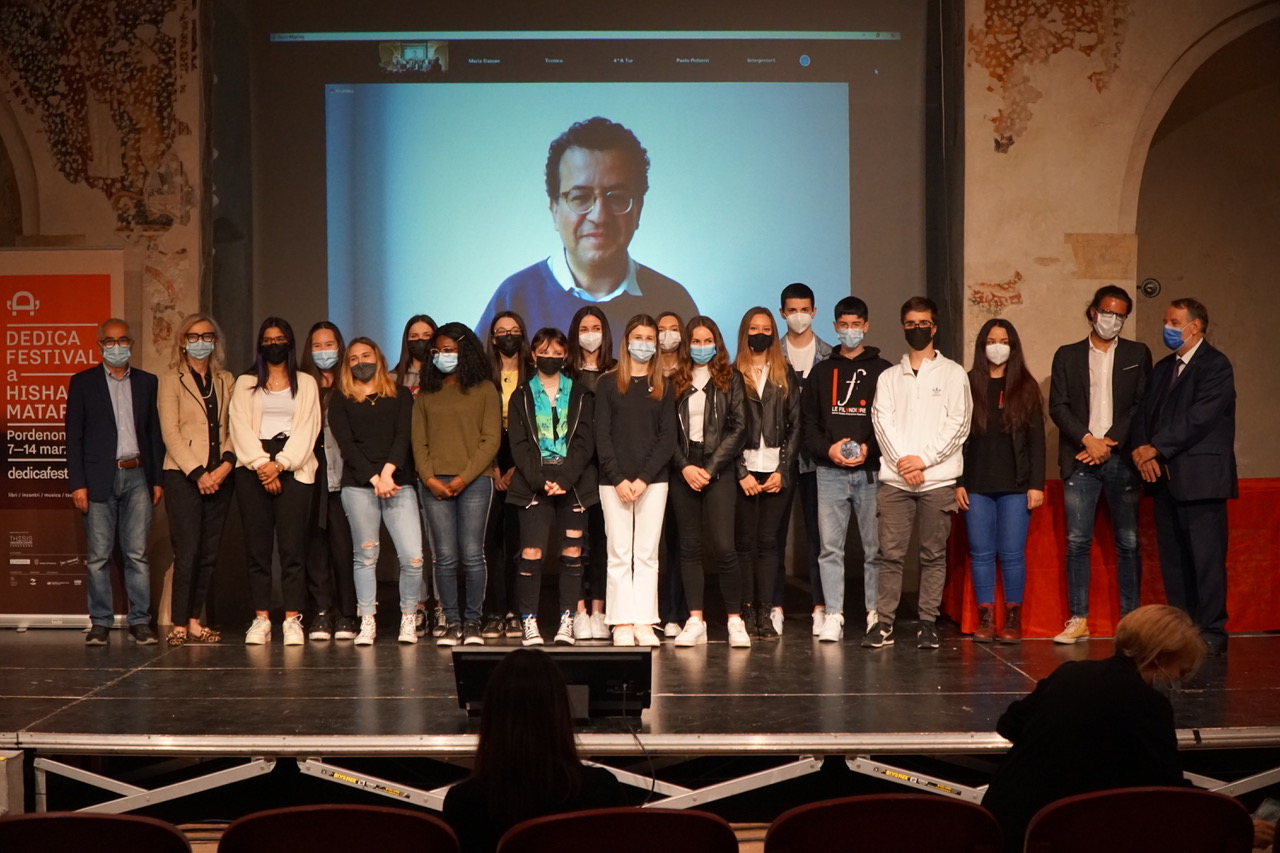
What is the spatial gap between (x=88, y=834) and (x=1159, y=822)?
2.22 m

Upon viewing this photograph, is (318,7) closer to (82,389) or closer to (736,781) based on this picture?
(82,389)

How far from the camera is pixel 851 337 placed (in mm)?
5824

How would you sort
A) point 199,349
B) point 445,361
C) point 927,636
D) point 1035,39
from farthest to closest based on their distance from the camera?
point 1035,39, point 199,349, point 445,361, point 927,636

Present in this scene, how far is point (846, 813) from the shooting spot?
8.16 feet

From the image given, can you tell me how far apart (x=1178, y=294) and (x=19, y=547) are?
771 cm

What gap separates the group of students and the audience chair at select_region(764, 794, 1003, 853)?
309 cm

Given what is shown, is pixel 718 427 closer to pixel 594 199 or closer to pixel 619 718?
pixel 619 718

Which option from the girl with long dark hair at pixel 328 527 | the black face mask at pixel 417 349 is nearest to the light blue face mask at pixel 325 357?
the girl with long dark hair at pixel 328 527

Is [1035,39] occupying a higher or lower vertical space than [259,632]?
higher

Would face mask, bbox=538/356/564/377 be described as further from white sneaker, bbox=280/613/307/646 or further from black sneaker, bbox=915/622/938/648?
black sneaker, bbox=915/622/938/648

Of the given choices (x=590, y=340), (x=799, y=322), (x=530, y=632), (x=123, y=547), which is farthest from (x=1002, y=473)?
(x=123, y=547)

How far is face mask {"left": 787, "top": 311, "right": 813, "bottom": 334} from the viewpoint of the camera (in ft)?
19.5

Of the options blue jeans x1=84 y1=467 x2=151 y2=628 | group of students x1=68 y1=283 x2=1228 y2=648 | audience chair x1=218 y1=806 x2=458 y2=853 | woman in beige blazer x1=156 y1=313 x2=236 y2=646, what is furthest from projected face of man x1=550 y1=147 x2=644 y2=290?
audience chair x1=218 y1=806 x2=458 y2=853

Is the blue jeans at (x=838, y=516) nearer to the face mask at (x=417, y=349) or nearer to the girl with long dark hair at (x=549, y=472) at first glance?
the girl with long dark hair at (x=549, y=472)
